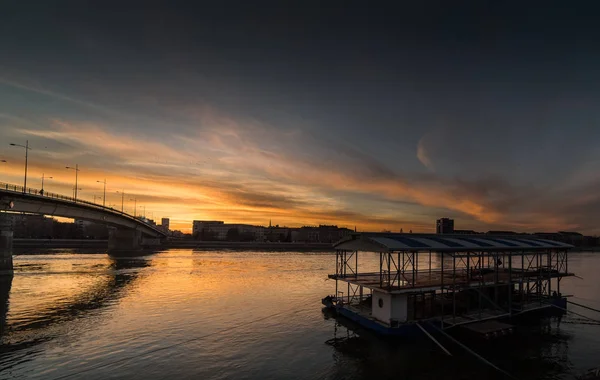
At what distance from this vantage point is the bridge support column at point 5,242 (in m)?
69.1

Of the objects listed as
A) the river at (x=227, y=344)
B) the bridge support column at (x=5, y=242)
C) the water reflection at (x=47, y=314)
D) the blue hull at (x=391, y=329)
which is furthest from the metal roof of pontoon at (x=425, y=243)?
the bridge support column at (x=5, y=242)

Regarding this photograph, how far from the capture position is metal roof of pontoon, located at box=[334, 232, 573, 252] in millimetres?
34334

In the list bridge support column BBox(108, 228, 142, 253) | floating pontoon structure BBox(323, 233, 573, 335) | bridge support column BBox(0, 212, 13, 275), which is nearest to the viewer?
floating pontoon structure BBox(323, 233, 573, 335)

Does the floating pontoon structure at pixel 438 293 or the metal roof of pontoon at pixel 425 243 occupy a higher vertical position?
the metal roof of pontoon at pixel 425 243

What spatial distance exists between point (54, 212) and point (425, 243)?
311 ft

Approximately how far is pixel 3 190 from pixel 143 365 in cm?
6541

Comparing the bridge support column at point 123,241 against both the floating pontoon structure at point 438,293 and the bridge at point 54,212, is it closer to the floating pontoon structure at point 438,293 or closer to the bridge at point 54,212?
the bridge at point 54,212

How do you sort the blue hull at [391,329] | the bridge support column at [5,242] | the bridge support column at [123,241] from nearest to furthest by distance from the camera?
the blue hull at [391,329] → the bridge support column at [5,242] → the bridge support column at [123,241]

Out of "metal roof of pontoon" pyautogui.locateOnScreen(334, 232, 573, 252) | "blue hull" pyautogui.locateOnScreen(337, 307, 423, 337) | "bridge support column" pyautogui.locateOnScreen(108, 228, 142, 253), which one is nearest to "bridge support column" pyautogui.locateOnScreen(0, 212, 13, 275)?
"metal roof of pontoon" pyautogui.locateOnScreen(334, 232, 573, 252)

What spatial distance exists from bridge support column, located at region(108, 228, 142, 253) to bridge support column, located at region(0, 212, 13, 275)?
286 feet

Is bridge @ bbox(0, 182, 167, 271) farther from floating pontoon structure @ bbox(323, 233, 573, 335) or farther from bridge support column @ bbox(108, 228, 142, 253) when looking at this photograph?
floating pontoon structure @ bbox(323, 233, 573, 335)

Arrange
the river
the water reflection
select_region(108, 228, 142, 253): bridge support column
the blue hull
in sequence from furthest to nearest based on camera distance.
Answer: select_region(108, 228, 142, 253): bridge support column < the blue hull < the water reflection < the river

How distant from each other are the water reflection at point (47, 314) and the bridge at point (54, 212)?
8.50 meters

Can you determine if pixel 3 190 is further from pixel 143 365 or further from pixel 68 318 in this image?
pixel 143 365
